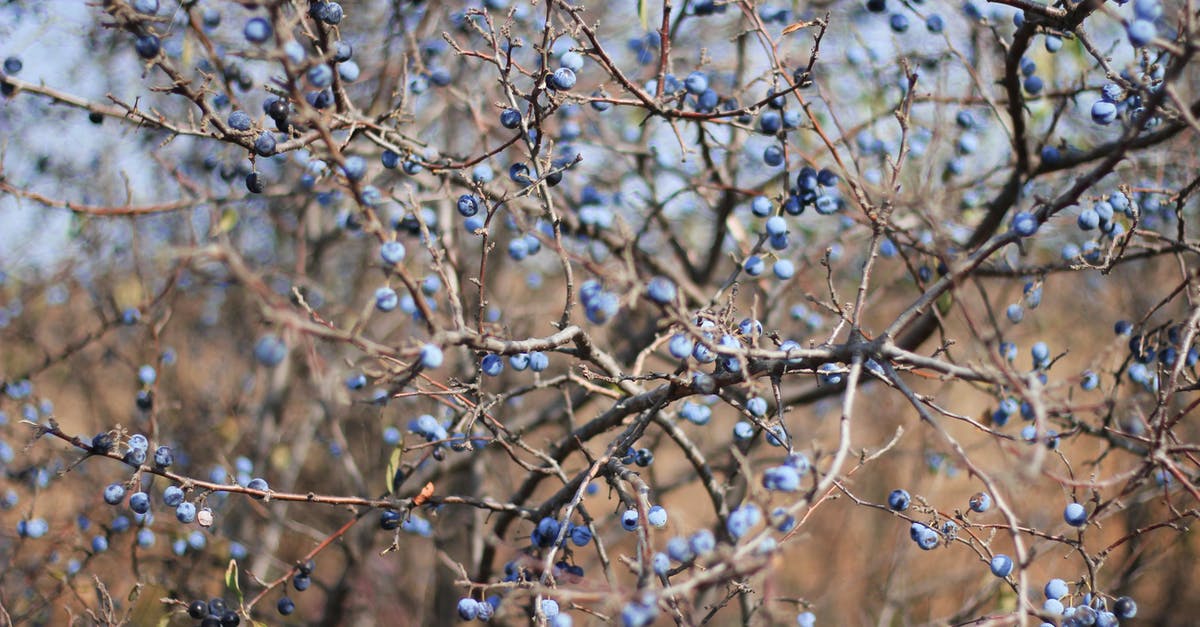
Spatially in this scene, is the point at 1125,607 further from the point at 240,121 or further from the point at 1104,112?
the point at 240,121

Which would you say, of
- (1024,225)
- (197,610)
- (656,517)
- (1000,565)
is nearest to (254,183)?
(197,610)

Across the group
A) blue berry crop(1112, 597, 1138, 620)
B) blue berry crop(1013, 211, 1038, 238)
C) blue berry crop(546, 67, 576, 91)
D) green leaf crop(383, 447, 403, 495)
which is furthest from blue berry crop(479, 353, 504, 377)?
blue berry crop(1112, 597, 1138, 620)

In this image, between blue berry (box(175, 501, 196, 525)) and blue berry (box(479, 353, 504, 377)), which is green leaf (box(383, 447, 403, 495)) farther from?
blue berry (box(175, 501, 196, 525))

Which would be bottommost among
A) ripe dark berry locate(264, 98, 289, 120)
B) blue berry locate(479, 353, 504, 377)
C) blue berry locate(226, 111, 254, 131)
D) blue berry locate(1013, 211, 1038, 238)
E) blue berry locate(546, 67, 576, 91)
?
blue berry locate(479, 353, 504, 377)

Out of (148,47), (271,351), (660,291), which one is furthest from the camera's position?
(148,47)

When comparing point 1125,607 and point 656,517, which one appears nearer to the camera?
point 656,517

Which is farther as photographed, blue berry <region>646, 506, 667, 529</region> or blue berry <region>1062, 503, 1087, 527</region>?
blue berry <region>1062, 503, 1087, 527</region>

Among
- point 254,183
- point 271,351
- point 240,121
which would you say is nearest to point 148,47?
point 240,121

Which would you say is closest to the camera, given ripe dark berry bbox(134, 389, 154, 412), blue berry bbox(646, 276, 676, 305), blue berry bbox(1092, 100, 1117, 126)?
blue berry bbox(646, 276, 676, 305)

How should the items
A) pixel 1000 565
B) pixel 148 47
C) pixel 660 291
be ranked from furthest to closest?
pixel 1000 565 < pixel 148 47 < pixel 660 291

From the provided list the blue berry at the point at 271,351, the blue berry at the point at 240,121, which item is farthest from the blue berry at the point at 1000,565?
the blue berry at the point at 240,121

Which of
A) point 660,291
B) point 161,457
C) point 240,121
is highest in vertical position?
point 240,121

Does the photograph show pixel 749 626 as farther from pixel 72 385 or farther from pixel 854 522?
pixel 72 385

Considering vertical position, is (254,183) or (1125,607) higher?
(254,183)
